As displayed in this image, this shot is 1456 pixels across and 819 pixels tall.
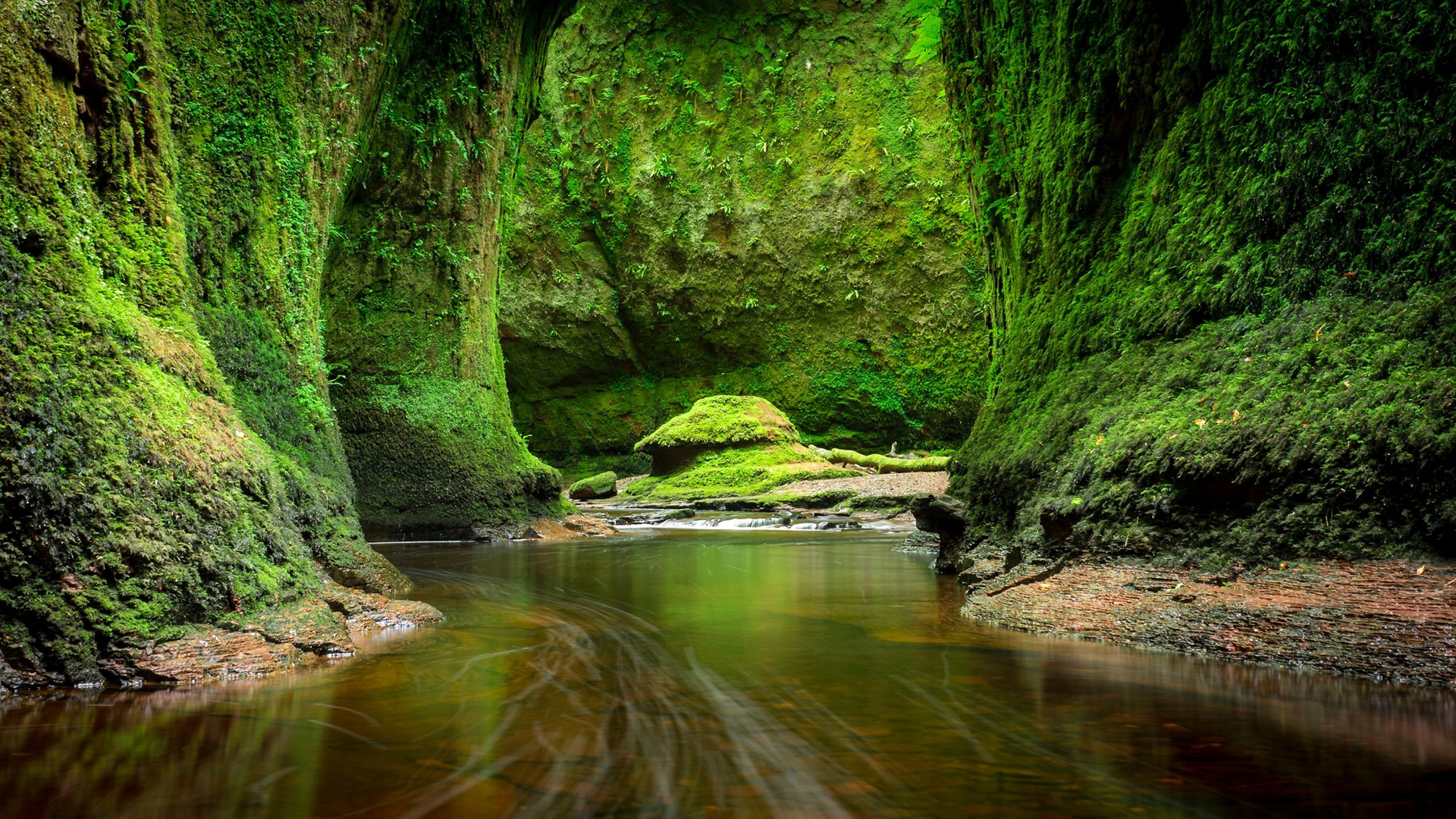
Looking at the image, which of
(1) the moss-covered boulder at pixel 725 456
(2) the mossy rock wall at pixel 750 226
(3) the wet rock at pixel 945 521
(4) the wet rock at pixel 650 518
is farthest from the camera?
(2) the mossy rock wall at pixel 750 226

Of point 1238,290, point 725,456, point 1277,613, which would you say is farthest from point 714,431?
point 1277,613

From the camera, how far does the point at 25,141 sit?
123 inches

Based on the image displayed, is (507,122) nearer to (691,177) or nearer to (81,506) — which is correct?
(81,506)

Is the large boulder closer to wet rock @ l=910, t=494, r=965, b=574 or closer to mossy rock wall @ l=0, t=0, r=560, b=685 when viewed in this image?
mossy rock wall @ l=0, t=0, r=560, b=685

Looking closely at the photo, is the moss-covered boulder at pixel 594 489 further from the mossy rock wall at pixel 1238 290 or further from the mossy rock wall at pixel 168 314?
the mossy rock wall at pixel 1238 290

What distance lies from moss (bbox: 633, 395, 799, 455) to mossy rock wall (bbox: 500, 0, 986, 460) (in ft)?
20.9

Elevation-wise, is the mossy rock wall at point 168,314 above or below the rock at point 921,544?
above

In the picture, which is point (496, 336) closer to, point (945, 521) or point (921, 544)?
point (921, 544)

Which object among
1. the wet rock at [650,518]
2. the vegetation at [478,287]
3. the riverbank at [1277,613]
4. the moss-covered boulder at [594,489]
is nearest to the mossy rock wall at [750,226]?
the moss-covered boulder at [594,489]

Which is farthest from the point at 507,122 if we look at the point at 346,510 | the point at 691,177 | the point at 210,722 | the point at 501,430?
the point at 691,177

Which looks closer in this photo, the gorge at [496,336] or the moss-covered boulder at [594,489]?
the gorge at [496,336]

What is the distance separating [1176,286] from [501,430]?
25.3 ft

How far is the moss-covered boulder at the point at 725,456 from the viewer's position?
1611cm

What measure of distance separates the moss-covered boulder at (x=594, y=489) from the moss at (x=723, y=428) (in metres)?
1.04
